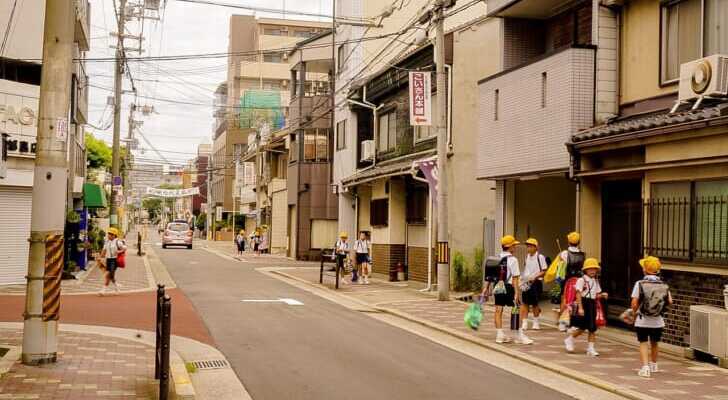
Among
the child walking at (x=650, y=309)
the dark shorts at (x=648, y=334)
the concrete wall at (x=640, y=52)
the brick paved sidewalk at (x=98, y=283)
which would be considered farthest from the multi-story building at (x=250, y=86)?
the dark shorts at (x=648, y=334)

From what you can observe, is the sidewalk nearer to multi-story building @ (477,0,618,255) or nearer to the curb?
the curb

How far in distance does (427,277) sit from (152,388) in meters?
16.7

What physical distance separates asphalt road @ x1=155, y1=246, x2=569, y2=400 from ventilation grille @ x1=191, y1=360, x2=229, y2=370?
0.52 feet

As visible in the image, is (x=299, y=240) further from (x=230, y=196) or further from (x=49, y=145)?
(x=230, y=196)

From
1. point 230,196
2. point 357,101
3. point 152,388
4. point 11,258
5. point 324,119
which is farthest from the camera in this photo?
point 230,196

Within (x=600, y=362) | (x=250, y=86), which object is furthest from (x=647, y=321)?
(x=250, y=86)

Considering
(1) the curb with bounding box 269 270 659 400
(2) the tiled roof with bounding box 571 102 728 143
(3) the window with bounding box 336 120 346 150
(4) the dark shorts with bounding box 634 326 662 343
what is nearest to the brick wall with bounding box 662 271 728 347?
(4) the dark shorts with bounding box 634 326 662 343

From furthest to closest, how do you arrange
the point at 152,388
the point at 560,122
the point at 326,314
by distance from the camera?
1. the point at 326,314
2. the point at 560,122
3. the point at 152,388

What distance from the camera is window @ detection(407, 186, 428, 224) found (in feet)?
85.4

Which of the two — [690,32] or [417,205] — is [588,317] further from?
[417,205]

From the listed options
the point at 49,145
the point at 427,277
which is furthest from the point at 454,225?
the point at 49,145

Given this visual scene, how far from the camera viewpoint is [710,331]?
1148 centimetres

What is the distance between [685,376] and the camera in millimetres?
10727

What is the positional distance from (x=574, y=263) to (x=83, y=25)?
2068cm
